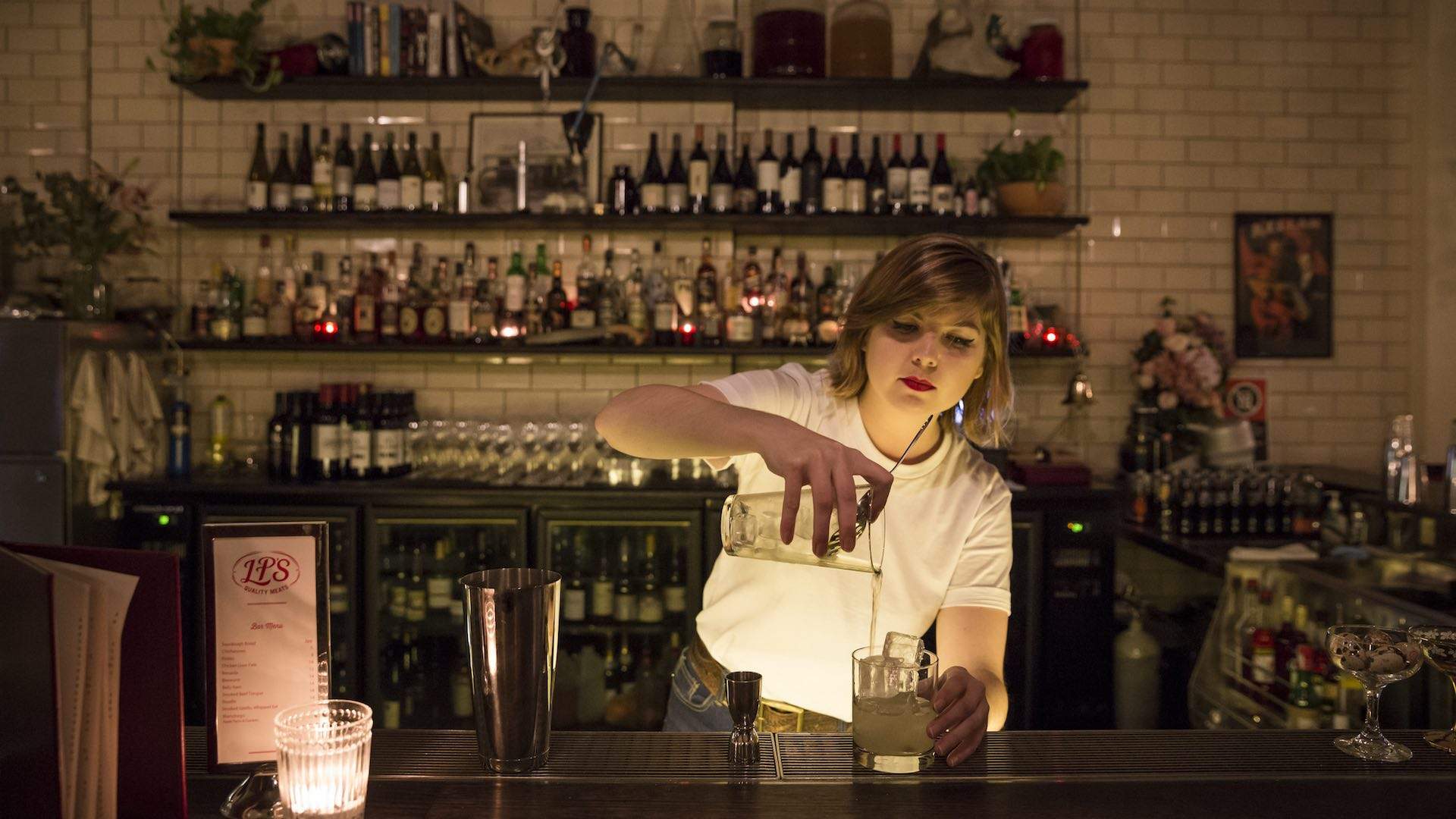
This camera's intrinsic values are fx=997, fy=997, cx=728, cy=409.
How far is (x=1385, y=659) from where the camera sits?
1.33 metres

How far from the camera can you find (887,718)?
3.81 ft

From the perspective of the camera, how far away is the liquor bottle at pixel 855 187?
13.0 ft

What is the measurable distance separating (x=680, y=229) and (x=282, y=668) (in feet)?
10.7

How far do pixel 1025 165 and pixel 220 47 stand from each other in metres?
3.23

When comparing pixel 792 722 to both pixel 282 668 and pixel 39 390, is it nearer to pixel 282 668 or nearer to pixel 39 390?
pixel 282 668

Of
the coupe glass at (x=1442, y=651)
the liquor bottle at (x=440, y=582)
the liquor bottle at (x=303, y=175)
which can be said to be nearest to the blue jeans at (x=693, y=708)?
the coupe glass at (x=1442, y=651)

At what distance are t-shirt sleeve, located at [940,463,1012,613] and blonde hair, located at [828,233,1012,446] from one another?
0.17 meters

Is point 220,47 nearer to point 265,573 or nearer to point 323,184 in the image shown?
point 323,184

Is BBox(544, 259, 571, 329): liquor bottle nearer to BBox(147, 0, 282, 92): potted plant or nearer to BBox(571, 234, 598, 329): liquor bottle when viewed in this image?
BBox(571, 234, 598, 329): liquor bottle

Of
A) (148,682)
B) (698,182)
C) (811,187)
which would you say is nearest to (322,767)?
(148,682)

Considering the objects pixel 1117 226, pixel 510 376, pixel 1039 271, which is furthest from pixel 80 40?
pixel 1117 226

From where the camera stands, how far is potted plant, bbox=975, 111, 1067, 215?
13.0 ft

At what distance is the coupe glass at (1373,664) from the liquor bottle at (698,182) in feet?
9.65

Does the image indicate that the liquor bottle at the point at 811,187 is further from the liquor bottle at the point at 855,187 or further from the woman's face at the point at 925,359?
the woman's face at the point at 925,359
